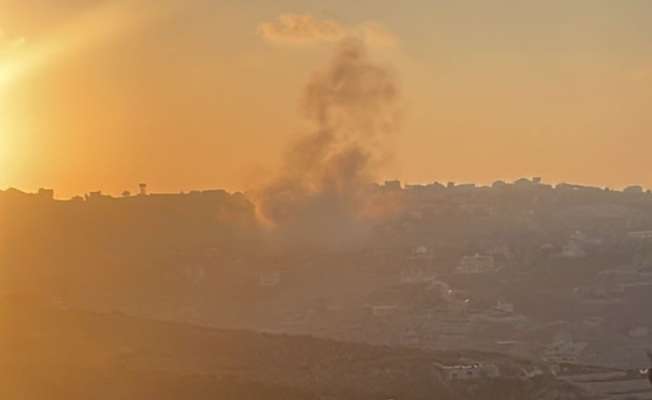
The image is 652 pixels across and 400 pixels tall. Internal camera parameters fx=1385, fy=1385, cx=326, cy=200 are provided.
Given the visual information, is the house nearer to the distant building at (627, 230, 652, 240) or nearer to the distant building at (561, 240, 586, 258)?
the distant building at (561, 240, 586, 258)

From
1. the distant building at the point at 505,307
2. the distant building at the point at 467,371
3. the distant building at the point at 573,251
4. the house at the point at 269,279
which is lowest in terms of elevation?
the distant building at the point at 467,371

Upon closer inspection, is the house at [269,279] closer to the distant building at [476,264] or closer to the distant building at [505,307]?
the distant building at [476,264]

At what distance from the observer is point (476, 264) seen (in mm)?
95062

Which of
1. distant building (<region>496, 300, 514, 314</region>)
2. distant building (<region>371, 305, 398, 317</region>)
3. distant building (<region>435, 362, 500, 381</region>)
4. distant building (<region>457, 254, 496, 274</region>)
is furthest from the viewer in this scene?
distant building (<region>457, 254, 496, 274</region>)

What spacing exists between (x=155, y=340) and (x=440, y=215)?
6846 cm

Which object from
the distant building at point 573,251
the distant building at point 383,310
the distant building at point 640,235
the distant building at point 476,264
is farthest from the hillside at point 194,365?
the distant building at point 640,235

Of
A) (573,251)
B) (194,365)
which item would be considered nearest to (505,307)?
(573,251)

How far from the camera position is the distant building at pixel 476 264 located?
93250 mm

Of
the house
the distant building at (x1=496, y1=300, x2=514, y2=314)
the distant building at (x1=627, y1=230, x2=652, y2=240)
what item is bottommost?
the distant building at (x1=496, y1=300, x2=514, y2=314)

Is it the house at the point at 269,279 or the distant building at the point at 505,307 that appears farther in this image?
the house at the point at 269,279

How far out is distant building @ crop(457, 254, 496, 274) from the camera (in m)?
93.2

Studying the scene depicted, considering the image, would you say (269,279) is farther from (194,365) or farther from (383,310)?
(194,365)

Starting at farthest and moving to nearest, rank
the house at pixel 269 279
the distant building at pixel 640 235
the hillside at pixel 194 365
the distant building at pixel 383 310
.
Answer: the distant building at pixel 640 235, the house at pixel 269 279, the distant building at pixel 383 310, the hillside at pixel 194 365

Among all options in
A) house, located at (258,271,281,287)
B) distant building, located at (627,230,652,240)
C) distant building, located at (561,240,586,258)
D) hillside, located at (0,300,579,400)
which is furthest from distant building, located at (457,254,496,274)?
hillside, located at (0,300,579,400)
